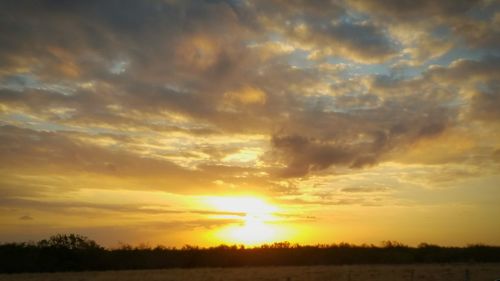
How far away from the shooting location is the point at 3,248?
65688mm

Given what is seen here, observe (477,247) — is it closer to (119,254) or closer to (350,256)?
(350,256)

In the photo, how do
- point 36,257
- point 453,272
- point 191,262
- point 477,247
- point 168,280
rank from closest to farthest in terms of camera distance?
point 168,280 → point 453,272 → point 36,257 → point 191,262 → point 477,247

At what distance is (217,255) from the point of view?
70125 mm

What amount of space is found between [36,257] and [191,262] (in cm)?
1933

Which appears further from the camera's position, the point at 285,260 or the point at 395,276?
the point at 285,260

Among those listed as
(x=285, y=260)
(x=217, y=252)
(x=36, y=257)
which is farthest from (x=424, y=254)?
(x=36, y=257)

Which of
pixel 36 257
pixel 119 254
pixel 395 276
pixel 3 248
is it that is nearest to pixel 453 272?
pixel 395 276

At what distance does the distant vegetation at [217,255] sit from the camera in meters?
64.2

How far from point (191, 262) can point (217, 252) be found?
472 cm

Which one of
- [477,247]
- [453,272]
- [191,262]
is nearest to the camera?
[453,272]

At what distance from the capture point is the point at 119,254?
2731 inches

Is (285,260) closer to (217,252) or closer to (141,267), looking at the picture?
(217,252)

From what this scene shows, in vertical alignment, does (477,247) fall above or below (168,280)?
above

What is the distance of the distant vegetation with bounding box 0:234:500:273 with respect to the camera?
64.2m
